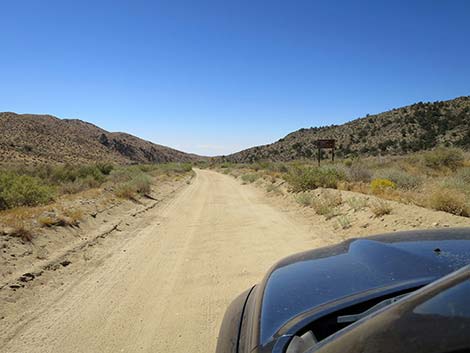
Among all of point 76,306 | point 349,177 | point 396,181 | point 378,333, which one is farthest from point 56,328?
point 349,177

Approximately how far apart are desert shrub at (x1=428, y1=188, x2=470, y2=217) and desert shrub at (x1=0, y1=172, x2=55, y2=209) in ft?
42.6

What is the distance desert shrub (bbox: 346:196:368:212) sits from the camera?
1082cm

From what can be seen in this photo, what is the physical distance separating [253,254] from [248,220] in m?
4.21

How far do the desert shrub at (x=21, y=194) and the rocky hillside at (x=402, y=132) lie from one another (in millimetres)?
38158

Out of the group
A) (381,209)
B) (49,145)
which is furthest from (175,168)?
(381,209)

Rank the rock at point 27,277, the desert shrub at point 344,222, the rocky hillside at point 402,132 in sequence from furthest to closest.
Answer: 1. the rocky hillside at point 402,132
2. the desert shrub at point 344,222
3. the rock at point 27,277

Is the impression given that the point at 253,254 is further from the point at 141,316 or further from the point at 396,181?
the point at 396,181

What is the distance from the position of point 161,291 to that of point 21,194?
995 centimetres

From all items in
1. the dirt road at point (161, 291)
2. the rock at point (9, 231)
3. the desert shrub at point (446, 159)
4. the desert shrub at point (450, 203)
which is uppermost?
the desert shrub at point (446, 159)

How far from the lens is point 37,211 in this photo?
10.2 m

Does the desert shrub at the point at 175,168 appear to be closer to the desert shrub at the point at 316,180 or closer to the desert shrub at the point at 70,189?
the desert shrub at the point at 70,189

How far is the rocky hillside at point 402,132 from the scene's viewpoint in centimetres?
4491

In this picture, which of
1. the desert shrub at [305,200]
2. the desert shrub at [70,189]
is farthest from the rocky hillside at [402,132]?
the desert shrub at [70,189]

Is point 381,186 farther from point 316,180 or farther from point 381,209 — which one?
A: point 381,209
